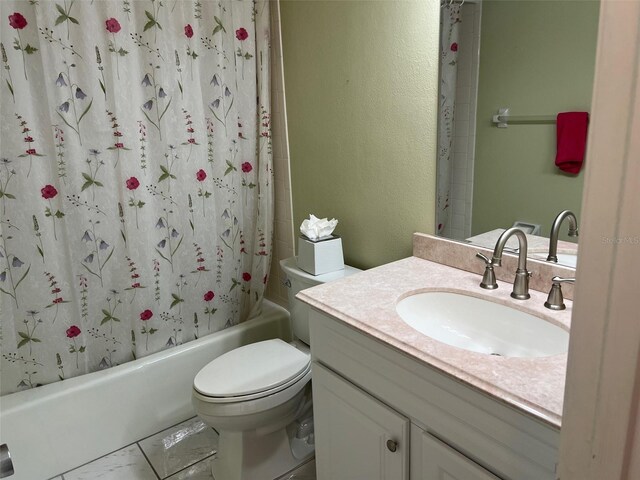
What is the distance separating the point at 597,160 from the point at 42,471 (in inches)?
81.4

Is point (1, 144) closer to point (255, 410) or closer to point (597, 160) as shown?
point (255, 410)

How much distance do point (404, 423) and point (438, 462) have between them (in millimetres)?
106

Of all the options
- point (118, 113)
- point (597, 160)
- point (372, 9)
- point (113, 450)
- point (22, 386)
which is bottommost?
point (113, 450)

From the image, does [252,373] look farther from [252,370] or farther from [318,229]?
[318,229]

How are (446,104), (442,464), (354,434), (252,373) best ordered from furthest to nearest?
(252,373) → (446,104) → (354,434) → (442,464)

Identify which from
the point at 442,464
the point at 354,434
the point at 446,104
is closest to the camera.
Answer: the point at 442,464

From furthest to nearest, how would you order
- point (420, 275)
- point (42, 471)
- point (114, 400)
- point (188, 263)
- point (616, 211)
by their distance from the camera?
point (188, 263) < point (114, 400) < point (42, 471) < point (420, 275) < point (616, 211)

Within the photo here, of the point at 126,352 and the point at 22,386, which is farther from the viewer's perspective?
the point at 126,352

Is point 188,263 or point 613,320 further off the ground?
point 613,320

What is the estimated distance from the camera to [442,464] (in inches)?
38.3

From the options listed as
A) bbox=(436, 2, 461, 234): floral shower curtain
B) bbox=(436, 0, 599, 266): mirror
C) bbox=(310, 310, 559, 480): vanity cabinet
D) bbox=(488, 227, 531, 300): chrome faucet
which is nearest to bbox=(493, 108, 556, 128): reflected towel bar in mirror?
bbox=(436, 0, 599, 266): mirror

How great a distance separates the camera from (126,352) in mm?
1940

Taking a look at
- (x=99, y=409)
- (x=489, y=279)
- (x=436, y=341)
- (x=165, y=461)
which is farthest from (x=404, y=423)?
(x=99, y=409)

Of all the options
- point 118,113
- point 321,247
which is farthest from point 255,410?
point 118,113
